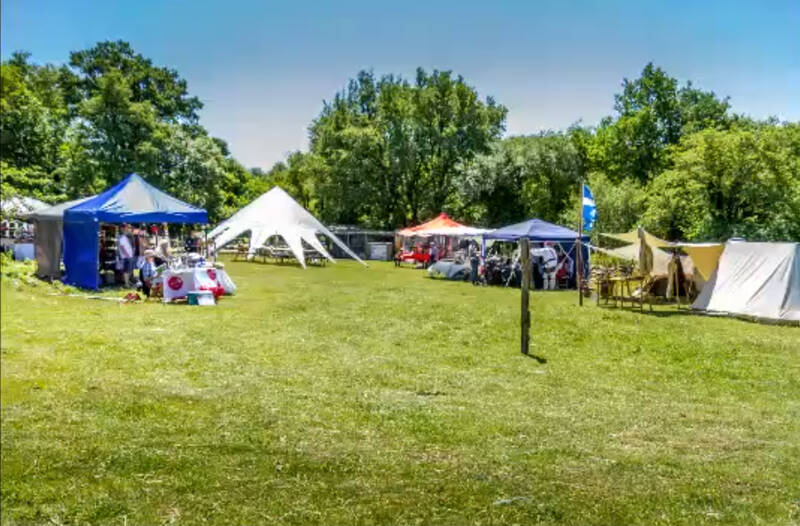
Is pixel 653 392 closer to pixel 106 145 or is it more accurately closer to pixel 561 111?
pixel 561 111

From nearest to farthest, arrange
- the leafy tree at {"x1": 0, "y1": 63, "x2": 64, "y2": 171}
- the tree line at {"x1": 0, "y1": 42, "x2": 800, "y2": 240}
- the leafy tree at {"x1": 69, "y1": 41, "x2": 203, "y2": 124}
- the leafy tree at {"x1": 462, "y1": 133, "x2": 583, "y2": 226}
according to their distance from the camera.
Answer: the leafy tree at {"x1": 0, "y1": 63, "x2": 64, "y2": 171}, the leafy tree at {"x1": 69, "y1": 41, "x2": 203, "y2": 124}, the tree line at {"x1": 0, "y1": 42, "x2": 800, "y2": 240}, the leafy tree at {"x1": 462, "y1": 133, "x2": 583, "y2": 226}

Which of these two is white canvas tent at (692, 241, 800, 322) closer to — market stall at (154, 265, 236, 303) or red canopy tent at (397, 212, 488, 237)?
market stall at (154, 265, 236, 303)

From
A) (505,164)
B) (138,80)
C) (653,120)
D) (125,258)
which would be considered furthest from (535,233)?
(653,120)

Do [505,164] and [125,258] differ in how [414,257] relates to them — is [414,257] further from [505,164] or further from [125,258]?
[125,258]

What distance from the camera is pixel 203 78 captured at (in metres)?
5.18

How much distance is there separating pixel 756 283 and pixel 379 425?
965cm

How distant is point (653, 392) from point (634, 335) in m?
3.39

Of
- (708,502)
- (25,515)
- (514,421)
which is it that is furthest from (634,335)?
(25,515)

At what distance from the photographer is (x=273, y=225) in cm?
2391

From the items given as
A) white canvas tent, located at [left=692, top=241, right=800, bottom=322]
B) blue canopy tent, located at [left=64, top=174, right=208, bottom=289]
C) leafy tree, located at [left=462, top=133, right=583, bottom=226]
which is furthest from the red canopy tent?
blue canopy tent, located at [left=64, top=174, right=208, bottom=289]

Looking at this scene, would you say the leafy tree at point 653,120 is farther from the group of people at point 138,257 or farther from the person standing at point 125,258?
the person standing at point 125,258

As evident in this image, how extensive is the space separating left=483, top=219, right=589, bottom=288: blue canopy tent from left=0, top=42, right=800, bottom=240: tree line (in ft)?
20.3

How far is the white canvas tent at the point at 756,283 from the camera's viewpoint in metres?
11.1

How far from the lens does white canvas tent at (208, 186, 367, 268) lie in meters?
23.5
